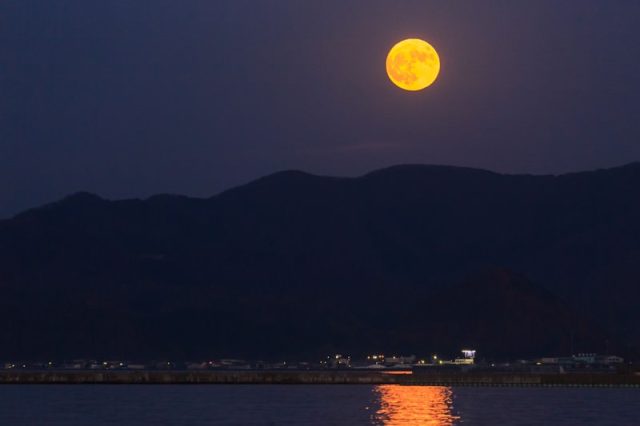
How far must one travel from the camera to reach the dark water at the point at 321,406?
4466 inches

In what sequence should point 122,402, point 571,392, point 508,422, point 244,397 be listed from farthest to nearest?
1. point 571,392
2. point 244,397
3. point 122,402
4. point 508,422

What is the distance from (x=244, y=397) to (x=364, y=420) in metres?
46.5

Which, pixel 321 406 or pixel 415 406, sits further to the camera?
pixel 321 406

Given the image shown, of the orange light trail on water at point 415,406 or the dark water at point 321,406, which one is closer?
the orange light trail on water at point 415,406

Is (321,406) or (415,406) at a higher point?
(321,406)

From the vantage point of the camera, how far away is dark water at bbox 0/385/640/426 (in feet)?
372

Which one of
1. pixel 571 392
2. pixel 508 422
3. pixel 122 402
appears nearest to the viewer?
pixel 508 422

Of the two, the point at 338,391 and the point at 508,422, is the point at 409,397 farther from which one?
the point at 508,422

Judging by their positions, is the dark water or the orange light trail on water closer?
the orange light trail on water

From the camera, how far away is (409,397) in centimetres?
15462

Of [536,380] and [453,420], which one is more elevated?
[536,380]

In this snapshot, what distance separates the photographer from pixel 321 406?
136 m

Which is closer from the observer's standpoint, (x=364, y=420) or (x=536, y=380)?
→ (x=364, y=420)

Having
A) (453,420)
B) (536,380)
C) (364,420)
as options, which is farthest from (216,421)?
(536,380)
